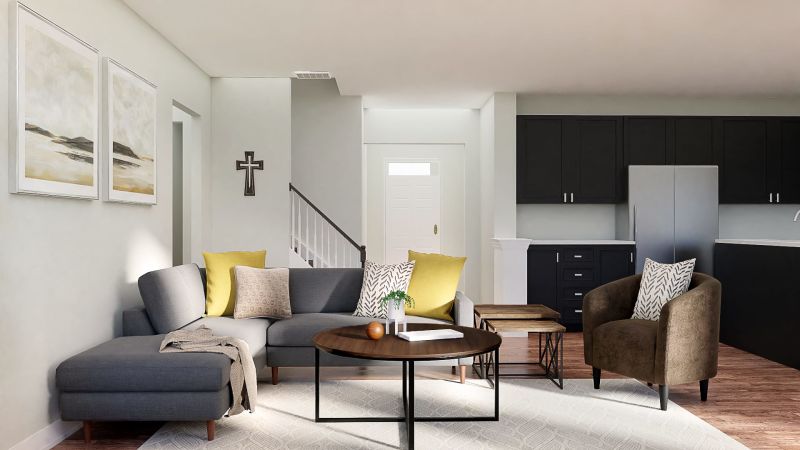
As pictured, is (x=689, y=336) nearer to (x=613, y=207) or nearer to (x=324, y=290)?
(x=324, y=290)

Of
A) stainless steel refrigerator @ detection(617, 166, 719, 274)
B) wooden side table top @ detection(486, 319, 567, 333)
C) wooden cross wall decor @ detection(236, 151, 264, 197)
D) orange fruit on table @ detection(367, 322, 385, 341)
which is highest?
wooden cross wall decor @ detection(236, 151, 264, 197)

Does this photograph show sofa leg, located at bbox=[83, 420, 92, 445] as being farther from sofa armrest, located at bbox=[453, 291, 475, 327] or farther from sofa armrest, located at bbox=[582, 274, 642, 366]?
sofa armrest, located at bbox=[582, 274, 642, 366]

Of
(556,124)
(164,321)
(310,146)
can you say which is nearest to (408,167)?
(310,146)

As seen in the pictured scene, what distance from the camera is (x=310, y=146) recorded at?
294 inches

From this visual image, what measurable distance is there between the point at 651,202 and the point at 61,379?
19.6ft

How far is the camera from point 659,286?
4.30 metres

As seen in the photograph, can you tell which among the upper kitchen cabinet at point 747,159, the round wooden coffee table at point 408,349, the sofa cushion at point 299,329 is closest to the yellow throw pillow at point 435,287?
the sofa cushion at point 299,329

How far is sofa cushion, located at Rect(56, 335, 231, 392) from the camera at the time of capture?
3.11 metres

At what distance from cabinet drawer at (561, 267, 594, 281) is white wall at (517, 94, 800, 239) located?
0.74 meters

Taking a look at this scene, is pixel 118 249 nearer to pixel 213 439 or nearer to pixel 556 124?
pixel 213 439

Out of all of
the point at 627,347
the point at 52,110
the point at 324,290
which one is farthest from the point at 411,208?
the point at 52,110

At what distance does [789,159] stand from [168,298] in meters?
6.95

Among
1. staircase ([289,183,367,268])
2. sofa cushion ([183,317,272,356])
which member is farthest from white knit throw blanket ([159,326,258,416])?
staircase ([289,183,367,268])

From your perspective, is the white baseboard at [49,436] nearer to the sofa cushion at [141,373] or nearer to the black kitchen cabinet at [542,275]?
the sofa cushion at [141,373]
